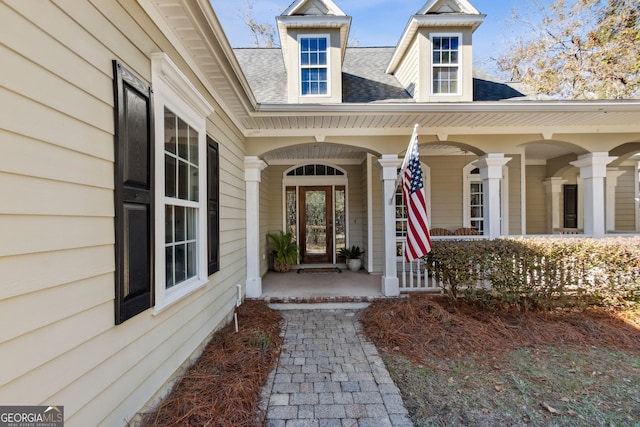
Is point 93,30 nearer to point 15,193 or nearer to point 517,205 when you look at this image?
point 15,193

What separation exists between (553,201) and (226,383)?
8810 mm

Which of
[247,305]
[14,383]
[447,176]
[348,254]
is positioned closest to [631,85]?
[447,176]

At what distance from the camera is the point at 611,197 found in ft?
25.2

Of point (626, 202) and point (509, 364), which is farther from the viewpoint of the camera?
point (626, 202)

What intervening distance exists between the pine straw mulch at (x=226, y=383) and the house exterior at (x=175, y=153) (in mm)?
153

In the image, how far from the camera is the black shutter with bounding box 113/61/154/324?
1597 mm

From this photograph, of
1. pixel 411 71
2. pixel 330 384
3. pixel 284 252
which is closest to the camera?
pixel 330 384

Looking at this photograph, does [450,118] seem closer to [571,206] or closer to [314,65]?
[314,65]

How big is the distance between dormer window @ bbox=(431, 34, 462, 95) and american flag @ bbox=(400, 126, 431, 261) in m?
2.07

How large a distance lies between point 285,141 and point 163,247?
3044 mm

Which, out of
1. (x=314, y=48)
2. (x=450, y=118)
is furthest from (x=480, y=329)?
(x=314, y=48)

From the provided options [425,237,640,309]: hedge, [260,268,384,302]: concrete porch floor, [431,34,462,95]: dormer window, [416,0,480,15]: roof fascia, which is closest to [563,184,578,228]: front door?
[425,237,640,309]: hedge

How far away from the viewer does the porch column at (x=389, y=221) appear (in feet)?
15.3

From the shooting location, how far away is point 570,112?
4.21 meters
